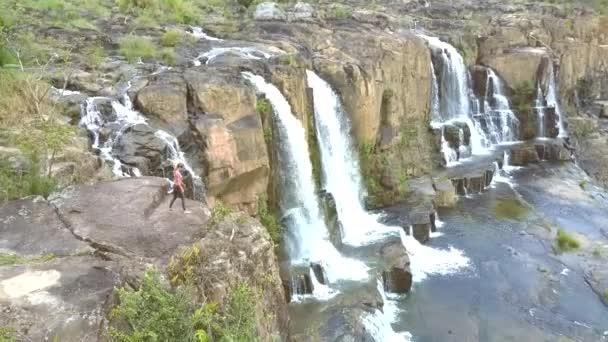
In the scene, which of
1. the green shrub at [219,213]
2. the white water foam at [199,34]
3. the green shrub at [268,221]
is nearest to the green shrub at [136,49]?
the white water foam at [199,34]

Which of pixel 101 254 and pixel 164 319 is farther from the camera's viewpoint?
pixel 101 254

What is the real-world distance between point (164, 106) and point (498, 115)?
59.1ft

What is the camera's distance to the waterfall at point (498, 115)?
26.3 metres

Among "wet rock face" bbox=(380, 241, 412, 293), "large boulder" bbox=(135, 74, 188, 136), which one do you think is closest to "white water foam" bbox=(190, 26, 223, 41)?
"large boulder" bbox=(135, 74, 188, 136)

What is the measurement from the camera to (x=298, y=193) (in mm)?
16906

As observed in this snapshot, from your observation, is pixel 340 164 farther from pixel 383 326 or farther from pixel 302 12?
pixel 302 12

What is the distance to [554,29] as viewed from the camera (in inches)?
1208

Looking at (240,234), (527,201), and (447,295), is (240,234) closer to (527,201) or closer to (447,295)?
(447,295)

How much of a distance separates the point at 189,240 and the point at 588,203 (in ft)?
57.9

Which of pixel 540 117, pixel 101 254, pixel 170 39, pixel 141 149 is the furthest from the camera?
pixel 540 117

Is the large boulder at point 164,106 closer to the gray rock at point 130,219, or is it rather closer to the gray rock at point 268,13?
the gray rock at point 130,219

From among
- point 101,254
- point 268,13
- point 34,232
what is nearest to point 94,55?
point 34,232

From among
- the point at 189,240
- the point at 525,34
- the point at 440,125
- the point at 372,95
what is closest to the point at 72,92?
the point at 189,240

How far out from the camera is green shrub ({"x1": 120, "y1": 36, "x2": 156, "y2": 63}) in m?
18.2
